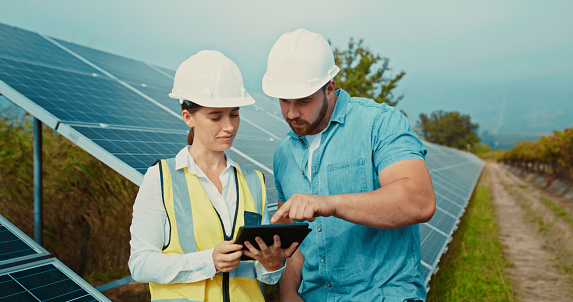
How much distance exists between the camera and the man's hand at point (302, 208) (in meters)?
2.01

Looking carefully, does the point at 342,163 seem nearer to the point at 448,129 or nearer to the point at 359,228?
the point at 359,228

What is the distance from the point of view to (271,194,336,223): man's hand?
79.0 inches

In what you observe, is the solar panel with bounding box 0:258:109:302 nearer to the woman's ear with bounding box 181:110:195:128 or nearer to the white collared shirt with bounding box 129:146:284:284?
the white collared shirt with bounding box 129:146:284:284

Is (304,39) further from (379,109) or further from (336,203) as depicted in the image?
(336,203)

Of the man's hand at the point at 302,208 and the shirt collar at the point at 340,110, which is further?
the shirt collar at the point at 340,110

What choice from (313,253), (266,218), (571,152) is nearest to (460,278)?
(313,253)

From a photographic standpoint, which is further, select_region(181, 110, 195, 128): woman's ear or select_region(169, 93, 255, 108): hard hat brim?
select_region(181, 110, 195, 128): woman's ear

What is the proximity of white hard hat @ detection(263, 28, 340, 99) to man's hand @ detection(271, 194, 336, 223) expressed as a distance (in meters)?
0.71

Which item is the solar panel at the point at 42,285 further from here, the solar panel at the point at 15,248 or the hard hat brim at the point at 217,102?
the hard hat brim at the point at 217,102

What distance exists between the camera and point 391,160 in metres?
2.49

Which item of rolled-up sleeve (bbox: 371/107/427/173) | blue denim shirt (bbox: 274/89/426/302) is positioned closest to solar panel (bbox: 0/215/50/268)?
blue denim shirt (bbox: 274/89/426/302)

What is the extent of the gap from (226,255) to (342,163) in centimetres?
102

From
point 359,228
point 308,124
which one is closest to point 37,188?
point 308,124

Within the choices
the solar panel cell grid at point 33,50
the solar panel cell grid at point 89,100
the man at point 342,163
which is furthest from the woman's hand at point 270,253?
the solar panel cell grid at point 33,50
